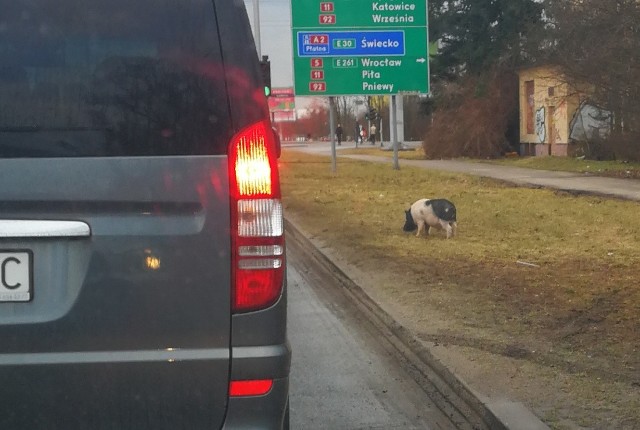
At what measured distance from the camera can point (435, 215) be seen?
10.3m

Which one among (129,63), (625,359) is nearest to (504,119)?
(625,359)

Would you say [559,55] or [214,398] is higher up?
[559,55]

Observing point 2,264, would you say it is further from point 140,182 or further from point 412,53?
point 412,53

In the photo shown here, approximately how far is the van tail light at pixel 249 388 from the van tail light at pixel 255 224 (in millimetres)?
225

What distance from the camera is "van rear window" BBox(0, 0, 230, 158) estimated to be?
2.43 metres

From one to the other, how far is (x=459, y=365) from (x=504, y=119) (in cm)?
3156

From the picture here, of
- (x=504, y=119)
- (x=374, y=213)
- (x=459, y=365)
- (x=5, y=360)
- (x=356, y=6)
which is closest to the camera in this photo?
(x=5, y=360)

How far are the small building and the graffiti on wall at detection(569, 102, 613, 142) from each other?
28 centimetres

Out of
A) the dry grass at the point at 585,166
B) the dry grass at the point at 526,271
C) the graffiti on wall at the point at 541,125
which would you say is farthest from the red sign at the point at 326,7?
the graffiti on wall at the point at 541,125

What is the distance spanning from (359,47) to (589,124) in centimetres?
1040

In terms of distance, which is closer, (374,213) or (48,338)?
(48,338)

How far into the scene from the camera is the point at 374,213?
13648mm

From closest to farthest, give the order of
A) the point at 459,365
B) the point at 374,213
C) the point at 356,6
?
the point at 459,365
the point at 374,213
the point at 356,6

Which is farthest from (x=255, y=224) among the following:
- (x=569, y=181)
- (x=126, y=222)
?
(x=569, y=181)
